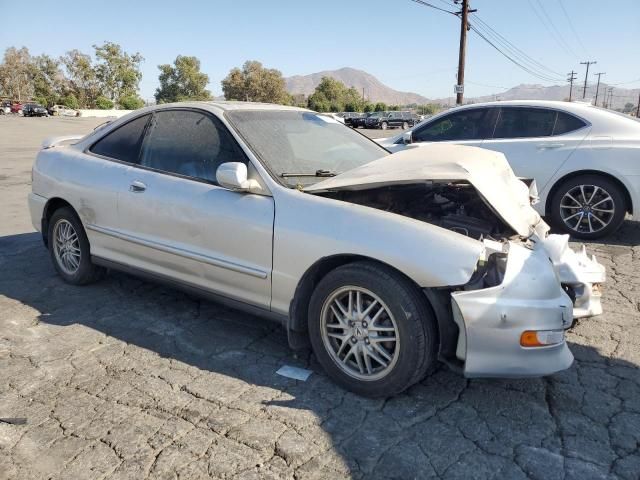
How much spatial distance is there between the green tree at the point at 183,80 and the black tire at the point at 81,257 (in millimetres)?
94707

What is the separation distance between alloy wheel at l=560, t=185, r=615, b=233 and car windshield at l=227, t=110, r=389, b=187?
2.98 meters

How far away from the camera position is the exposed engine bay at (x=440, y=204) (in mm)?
3191

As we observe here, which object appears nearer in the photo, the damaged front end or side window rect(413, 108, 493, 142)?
the damaged front end

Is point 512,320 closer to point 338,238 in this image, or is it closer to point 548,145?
point 338,238

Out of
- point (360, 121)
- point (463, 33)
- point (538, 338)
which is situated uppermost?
point (463, 33)

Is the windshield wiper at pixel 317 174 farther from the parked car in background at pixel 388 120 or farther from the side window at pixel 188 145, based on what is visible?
the parked car in background at pixel 388 120

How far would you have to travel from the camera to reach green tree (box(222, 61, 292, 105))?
3780 inches

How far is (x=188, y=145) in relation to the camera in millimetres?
3787

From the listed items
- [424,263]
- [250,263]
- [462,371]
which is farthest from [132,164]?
[462,371]

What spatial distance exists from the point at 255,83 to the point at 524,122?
94791mm

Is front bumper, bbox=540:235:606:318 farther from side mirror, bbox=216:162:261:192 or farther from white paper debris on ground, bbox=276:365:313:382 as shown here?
side mirror, bbox=216:162:261:192

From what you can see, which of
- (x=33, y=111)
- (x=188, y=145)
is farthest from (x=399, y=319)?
(x=33, y=111)

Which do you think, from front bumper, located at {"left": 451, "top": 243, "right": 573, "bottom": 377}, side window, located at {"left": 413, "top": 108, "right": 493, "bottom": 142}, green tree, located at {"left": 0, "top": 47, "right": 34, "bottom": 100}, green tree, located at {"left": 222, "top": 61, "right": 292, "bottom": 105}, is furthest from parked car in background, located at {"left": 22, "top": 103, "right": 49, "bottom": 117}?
front bumper, located at {"left": 451, "top": 243, "right": 573, "bottom": 377}

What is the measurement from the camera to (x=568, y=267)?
3045mm
